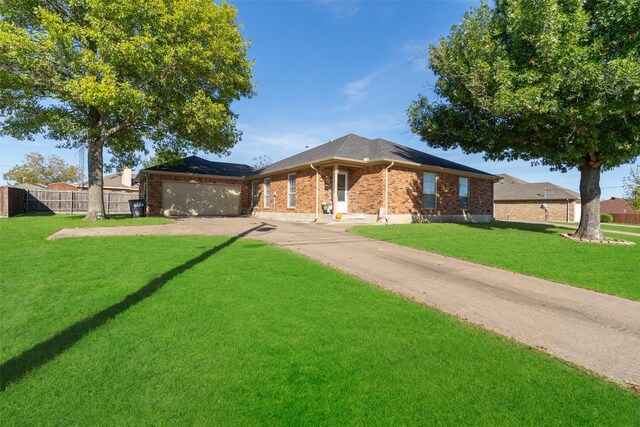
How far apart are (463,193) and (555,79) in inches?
417

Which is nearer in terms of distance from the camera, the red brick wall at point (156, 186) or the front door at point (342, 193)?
the front door at point (342, 193)

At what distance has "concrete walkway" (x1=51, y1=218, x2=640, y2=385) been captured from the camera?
321 cm

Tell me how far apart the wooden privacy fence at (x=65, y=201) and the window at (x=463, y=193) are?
25.8 meters

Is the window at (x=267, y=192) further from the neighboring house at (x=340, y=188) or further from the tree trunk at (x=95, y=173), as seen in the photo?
the tree trunk at (x=95, y=173)

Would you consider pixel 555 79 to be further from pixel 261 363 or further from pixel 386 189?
pixel 261 363

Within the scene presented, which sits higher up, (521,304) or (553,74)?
(553,74)

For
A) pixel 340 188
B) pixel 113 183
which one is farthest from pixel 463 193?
pixel 113 183

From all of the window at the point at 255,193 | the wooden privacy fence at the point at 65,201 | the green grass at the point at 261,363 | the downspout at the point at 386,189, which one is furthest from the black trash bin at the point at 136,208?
the green grass at the point at 261,363

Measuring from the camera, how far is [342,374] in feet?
8.39

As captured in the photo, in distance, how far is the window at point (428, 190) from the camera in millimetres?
16953

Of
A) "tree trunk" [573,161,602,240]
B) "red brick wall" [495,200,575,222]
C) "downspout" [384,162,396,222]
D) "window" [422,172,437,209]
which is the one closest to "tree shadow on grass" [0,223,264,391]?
"downspout" [384,162,396,222]

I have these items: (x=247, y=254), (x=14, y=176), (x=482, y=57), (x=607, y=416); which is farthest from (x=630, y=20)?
(x=14, y=176)

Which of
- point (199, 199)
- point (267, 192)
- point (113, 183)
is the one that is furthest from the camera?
point (113, 183)

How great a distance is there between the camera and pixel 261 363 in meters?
2.68
